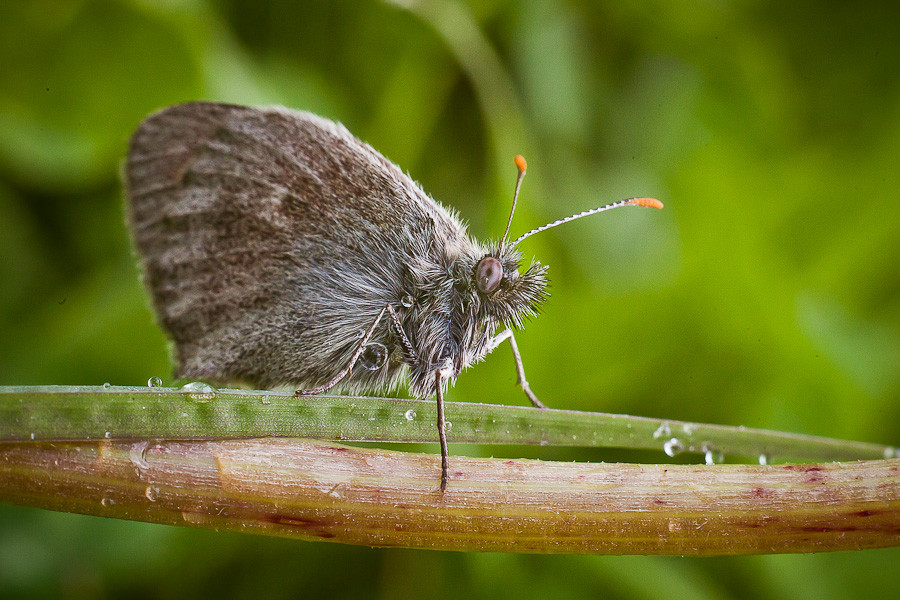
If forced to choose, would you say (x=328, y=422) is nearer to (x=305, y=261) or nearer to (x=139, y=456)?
(x=139, y=456)

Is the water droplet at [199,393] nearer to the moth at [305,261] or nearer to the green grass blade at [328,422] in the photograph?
the green grass blade at [328,422]

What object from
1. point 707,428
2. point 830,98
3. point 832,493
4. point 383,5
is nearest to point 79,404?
point 707,428

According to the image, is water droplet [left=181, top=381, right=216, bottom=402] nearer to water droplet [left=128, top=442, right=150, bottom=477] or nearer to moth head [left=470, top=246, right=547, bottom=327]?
water droplet [left=128, top=442, right=150, bottom=477]

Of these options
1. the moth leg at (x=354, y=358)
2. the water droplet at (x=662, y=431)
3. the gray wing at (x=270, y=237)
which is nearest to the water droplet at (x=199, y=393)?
the moth leg at (x=354, y=358)

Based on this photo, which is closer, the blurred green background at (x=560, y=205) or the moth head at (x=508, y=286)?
the moth head at (x=508, y=286)

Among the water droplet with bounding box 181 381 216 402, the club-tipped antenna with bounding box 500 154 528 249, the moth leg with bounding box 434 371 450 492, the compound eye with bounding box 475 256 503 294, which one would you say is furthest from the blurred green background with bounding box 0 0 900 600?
the water droplet with bounding box 181 381 216 402

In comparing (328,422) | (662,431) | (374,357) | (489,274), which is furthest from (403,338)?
(662,431)

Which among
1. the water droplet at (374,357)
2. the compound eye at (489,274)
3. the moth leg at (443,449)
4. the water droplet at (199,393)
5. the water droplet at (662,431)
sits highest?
the compound eye at (489,274)
